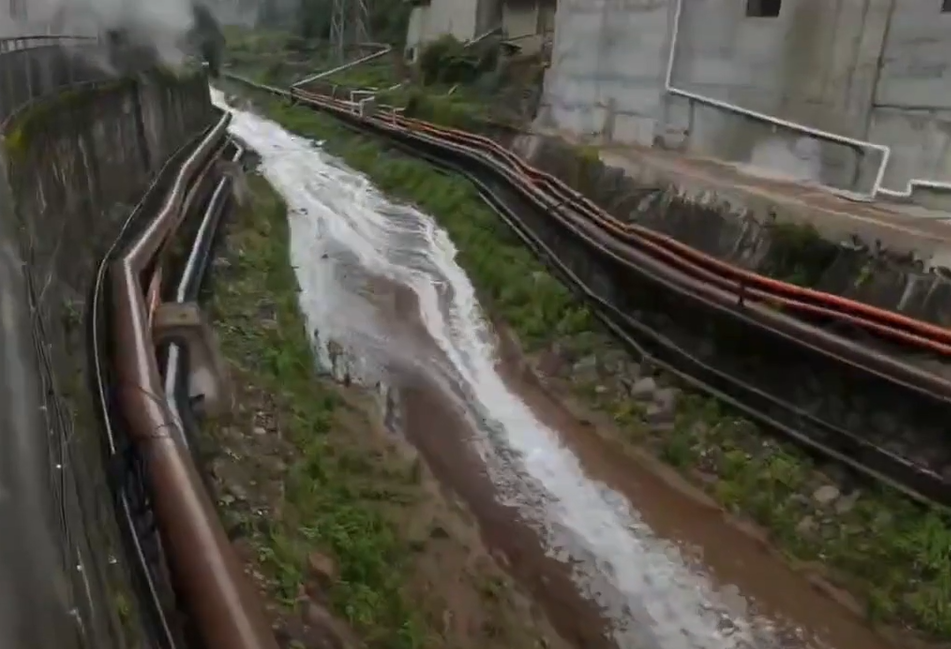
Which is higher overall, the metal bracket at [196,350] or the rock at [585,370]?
the metal bracket at [196,350]

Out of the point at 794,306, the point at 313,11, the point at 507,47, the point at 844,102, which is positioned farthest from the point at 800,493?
the point at 313,11

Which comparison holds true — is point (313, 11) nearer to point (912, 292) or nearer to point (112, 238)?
point (112, 238)

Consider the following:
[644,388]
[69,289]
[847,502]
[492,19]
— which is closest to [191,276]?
[69,289]

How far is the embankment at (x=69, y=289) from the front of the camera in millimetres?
3057

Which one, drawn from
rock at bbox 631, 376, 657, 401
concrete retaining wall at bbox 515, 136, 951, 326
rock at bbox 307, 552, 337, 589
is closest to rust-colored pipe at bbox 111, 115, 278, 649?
rock at bbox 307, 552, 337, 589

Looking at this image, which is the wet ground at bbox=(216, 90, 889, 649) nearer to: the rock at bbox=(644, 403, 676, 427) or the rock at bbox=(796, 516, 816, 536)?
the rock at bbox=(796, 516, 816, 536)

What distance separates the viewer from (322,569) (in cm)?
578

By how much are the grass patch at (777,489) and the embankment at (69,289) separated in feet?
15.2

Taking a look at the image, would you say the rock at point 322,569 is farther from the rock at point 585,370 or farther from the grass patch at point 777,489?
the rock at point 585,370

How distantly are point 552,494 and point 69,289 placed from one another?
4.11 m

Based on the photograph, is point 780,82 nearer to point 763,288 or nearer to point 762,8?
point 762,8

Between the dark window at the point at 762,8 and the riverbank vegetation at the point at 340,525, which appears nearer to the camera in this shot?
the riverbank vegetation at the point at 340,525

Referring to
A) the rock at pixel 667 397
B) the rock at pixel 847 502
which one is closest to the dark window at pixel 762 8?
the rock at pixel 667 397

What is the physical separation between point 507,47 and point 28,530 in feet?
72.8
